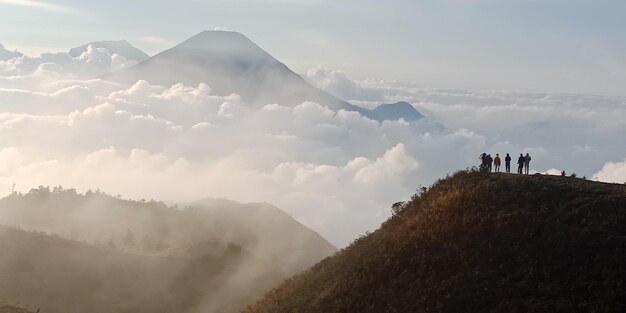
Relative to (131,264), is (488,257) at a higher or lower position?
higher

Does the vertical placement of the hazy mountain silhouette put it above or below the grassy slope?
below

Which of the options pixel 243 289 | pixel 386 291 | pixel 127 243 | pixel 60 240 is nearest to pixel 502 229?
pixel 386 291

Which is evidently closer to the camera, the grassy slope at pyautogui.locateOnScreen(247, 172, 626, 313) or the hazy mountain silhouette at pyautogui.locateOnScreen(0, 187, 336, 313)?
the grassy slope at pyautogui.locateOnScreen(247, 172, 626, 313)

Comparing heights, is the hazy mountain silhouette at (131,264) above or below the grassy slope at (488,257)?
below

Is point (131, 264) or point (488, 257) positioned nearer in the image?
point (488, 257)
